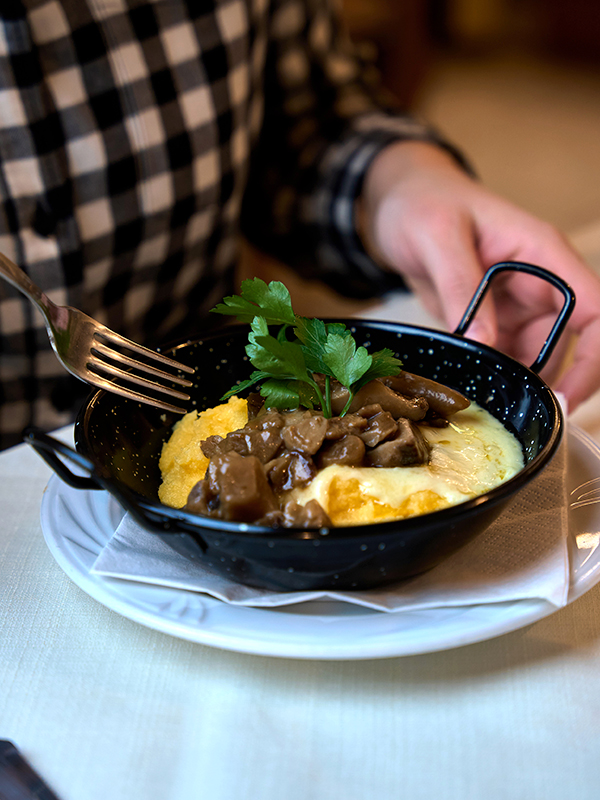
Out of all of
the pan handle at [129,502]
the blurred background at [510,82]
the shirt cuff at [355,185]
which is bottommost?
the blurred background at [510,82]

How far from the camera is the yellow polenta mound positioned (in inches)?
46.9

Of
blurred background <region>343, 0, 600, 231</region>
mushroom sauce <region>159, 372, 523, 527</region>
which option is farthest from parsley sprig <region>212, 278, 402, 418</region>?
blurred background <region>343, 0, 600, 231</region>

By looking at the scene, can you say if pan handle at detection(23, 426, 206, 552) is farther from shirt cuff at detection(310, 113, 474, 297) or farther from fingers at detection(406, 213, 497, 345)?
shirt cuff at detection(310, 113, 474, 297)

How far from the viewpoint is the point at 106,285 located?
2010mm

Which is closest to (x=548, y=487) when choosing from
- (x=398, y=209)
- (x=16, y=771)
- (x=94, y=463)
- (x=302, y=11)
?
(x=94, y=463)

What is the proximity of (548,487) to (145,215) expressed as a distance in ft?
4.32

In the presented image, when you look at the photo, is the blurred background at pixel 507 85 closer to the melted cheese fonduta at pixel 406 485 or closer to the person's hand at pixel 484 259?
the person's hand at pixel 484 259

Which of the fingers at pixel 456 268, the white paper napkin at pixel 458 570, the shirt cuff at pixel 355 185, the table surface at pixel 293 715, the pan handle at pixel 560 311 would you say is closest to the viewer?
the table surface at pixel 293 715

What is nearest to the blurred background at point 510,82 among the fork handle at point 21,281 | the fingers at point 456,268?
the fingers at point 456,268

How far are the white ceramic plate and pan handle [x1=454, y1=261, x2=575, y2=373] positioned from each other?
0.38 m

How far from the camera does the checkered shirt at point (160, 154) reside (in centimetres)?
174

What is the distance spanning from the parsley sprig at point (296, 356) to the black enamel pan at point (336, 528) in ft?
0.63

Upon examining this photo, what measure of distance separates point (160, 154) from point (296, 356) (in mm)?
1031

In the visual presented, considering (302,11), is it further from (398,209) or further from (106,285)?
(106,285)
